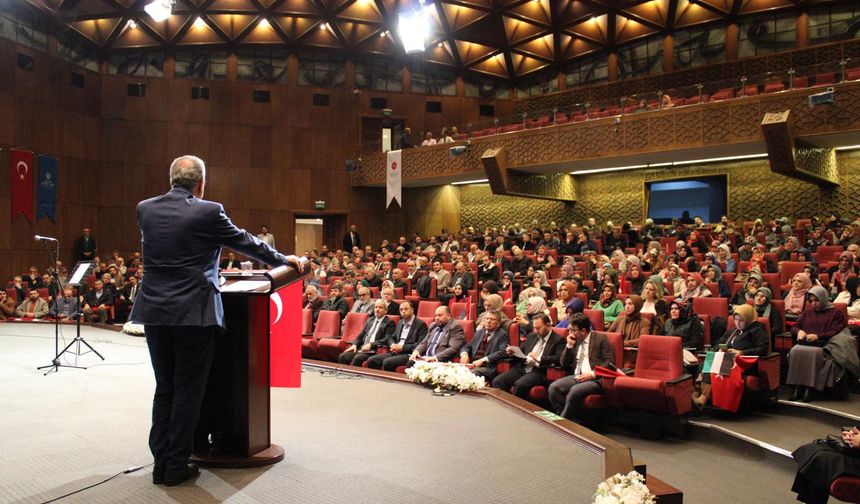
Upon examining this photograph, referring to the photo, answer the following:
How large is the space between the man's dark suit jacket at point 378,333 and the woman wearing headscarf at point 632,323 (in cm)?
211

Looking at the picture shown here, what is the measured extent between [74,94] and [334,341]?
416 inches

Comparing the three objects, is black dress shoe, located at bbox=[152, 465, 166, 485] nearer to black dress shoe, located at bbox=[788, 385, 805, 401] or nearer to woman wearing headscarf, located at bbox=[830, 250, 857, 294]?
black dress shoe, located at bbox=[788, 385, 805, 401]

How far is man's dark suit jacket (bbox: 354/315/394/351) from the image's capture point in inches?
240

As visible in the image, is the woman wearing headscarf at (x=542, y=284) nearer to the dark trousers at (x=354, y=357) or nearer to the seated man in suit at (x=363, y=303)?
the seated man in suit at (x=363, y=303)

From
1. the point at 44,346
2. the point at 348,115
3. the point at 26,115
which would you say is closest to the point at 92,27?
the point at 26,115

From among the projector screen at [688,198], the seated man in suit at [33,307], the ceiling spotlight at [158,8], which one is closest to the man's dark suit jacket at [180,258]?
the seated man in suit at [33,307]

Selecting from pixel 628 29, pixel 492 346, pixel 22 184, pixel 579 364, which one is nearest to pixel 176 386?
pixel 579 364

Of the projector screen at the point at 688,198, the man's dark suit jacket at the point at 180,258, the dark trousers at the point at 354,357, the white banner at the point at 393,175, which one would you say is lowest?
the dark trousers at the point at 354,357

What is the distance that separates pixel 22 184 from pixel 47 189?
1.83ft

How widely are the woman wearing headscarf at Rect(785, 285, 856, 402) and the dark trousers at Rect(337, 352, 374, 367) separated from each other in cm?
350

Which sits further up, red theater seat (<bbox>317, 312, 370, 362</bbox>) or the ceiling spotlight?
the ceiling spotlight

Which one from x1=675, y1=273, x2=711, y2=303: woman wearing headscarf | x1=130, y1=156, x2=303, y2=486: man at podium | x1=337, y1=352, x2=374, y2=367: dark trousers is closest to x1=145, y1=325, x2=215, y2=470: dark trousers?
x1=130, y1=156, x2=303, y2=486: man at podium

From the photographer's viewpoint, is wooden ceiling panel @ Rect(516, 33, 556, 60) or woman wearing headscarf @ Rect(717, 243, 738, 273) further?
wooden ceiling panel @ Rect(516, 33, 556, 60)

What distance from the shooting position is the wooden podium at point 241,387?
2.33m
